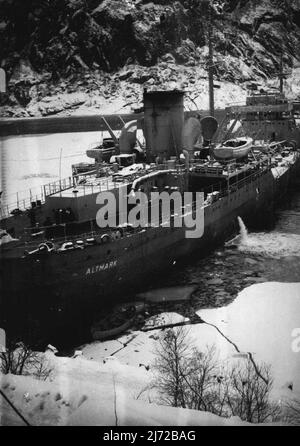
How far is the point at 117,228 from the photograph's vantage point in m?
20.6

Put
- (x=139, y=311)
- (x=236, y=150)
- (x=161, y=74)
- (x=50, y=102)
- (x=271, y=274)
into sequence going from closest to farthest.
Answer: (x=139, y=311), (x=271, y=274), (x=236, y=150), (x=161, y=74), (x=50, y=102)

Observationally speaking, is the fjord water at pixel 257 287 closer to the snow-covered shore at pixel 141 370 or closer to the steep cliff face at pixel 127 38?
the snow-covered shore at pixel 141 370

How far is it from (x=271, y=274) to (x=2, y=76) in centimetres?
1557

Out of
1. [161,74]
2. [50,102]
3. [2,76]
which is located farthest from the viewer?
[50,102]

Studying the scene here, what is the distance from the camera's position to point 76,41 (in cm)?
14450

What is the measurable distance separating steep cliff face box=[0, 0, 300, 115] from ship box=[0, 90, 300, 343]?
106 metres

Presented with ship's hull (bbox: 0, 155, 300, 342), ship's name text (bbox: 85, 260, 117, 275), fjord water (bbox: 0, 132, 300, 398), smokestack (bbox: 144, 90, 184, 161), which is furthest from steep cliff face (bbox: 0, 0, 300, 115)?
ship's name text (bbox: 85, 260, 117, 275)

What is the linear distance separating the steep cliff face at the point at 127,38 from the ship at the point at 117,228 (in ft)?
347

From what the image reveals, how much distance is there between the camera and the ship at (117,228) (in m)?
18.1

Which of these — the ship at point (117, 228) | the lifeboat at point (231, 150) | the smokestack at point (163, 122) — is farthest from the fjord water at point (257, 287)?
the smokestack at point (163, 122)

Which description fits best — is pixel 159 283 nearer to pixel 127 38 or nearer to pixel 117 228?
pixel 117 228

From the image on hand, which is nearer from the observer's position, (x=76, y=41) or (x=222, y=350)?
(x=222, y=350)

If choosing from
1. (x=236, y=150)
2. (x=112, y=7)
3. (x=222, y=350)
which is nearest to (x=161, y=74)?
(x=112, y=7)
